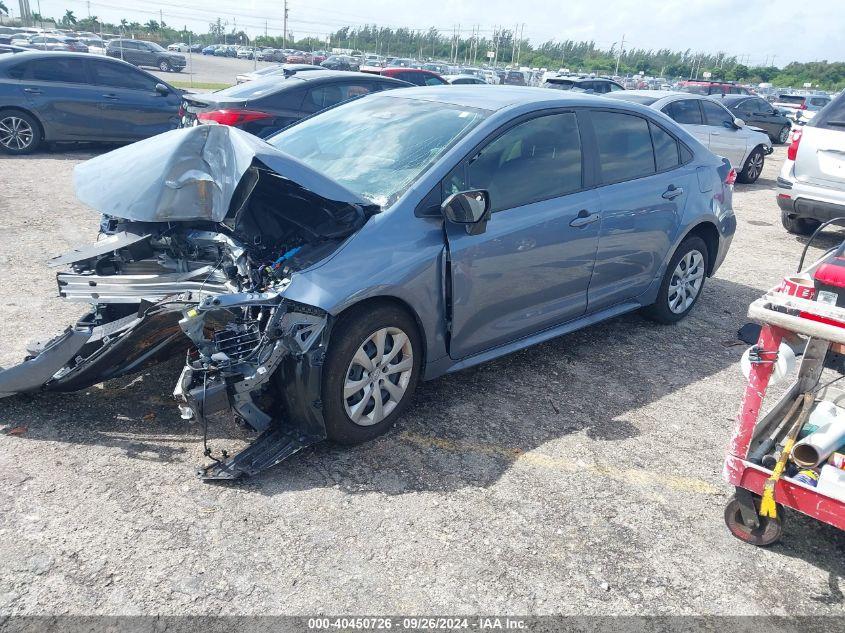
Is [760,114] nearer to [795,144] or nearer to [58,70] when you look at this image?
[795,144]

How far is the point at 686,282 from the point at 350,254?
137 inches

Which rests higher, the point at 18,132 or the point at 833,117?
the point at 833,117

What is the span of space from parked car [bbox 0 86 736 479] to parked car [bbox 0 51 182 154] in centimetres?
840

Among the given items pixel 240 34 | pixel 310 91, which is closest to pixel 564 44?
pixel 240 34

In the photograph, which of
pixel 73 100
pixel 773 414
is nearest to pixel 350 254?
pixel 773 414

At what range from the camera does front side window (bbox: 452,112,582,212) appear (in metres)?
4.07

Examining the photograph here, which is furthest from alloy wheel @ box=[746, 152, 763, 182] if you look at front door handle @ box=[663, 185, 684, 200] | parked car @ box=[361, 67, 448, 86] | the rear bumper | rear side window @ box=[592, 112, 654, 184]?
rear side window @ box=[592, 112, 654, 184]

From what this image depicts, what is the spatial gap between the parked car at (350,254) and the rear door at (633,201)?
0.03 m

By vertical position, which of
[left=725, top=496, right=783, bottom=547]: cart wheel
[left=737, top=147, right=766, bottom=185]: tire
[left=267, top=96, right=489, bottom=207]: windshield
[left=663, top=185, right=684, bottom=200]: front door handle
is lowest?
[left=725, top=496, right=783, bottom=547]: cart wheel

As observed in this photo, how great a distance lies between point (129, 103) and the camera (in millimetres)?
11914

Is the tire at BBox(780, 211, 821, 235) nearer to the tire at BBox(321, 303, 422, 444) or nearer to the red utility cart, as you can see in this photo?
the red utility cart

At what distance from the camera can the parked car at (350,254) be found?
340 cm

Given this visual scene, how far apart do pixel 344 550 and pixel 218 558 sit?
20.9 inches

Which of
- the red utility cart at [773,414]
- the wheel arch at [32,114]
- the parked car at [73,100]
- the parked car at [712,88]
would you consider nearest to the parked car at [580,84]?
the parked car at [712,88]
